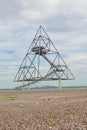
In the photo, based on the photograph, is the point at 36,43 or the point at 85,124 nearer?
the point at 85,124

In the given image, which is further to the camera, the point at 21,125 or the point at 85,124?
the point at 21,125

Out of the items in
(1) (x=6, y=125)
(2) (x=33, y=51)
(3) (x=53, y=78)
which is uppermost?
(2) (x=33, y=51)

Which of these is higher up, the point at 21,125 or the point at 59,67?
the point at 59,67

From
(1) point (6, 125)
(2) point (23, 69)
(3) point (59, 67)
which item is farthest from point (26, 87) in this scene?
(1) point (6, 125)

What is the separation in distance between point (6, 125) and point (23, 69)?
70281 mm

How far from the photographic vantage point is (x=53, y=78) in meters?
82.2

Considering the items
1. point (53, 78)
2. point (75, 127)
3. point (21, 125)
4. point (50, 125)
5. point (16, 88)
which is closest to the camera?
point (75, 127)

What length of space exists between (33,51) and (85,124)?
7024cm

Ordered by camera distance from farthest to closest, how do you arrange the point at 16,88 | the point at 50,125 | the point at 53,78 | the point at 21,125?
the point at 16,88, the point at 53,78, the point at 21,125, the point at 50,125

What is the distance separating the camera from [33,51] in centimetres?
8325

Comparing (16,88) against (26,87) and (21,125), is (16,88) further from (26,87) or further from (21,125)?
(21,125)

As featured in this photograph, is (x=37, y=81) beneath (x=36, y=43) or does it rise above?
beneath

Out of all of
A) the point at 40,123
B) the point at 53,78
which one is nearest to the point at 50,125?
the point at 40,123

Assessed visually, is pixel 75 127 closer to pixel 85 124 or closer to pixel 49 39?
pixel 85 124
